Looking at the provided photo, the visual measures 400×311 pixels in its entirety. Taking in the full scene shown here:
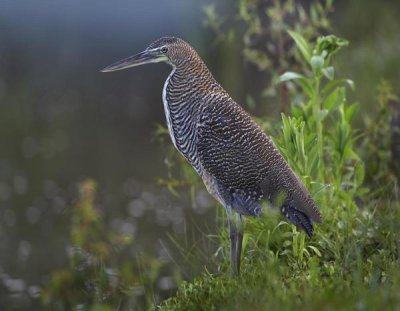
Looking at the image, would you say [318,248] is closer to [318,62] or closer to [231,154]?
[231,154]

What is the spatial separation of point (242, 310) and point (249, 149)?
60.0 inches

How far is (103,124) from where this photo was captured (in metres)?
13.4

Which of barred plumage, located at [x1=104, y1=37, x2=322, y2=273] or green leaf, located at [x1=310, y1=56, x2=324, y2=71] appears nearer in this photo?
barred plumage, located at [x1=104, y1=37, x2=322, y2=273]

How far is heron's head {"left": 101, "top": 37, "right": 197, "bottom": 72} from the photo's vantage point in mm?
5520

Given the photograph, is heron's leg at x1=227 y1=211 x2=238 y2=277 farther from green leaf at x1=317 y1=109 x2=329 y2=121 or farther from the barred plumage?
green leaf at x1=317 y1=109 x2=329 y2=121

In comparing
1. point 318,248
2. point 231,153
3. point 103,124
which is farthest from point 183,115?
point 103,124

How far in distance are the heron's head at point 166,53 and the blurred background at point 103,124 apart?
100 centimetres

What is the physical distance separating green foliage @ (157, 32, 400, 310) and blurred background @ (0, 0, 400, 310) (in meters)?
0.75

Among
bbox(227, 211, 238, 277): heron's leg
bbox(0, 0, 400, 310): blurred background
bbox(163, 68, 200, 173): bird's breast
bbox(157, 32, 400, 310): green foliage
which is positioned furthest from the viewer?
bbox(0, 0, 400, 310): blurred background

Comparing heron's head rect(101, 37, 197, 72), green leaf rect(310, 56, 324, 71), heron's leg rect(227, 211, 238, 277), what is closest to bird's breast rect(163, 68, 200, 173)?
heron's head rect(101, 37, 197, 72)

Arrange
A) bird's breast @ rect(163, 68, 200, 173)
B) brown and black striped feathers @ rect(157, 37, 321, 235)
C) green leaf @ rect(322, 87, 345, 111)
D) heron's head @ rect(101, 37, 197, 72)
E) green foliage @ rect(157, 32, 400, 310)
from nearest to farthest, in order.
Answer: green foliage @ rect(157, 32, 400, 310)
brown and black striped feathers @ rect(157, 37, 321, 235)
bird's breast @ rect(163, 68, 200, 173)
heron's head @ rect(101, 37, 197, 72)
green leaf @ rect(322, 87, 345, 111)

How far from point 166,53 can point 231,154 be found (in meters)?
Result: 0.81

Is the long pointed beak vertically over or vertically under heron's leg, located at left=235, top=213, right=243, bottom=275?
over

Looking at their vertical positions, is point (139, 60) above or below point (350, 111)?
above
